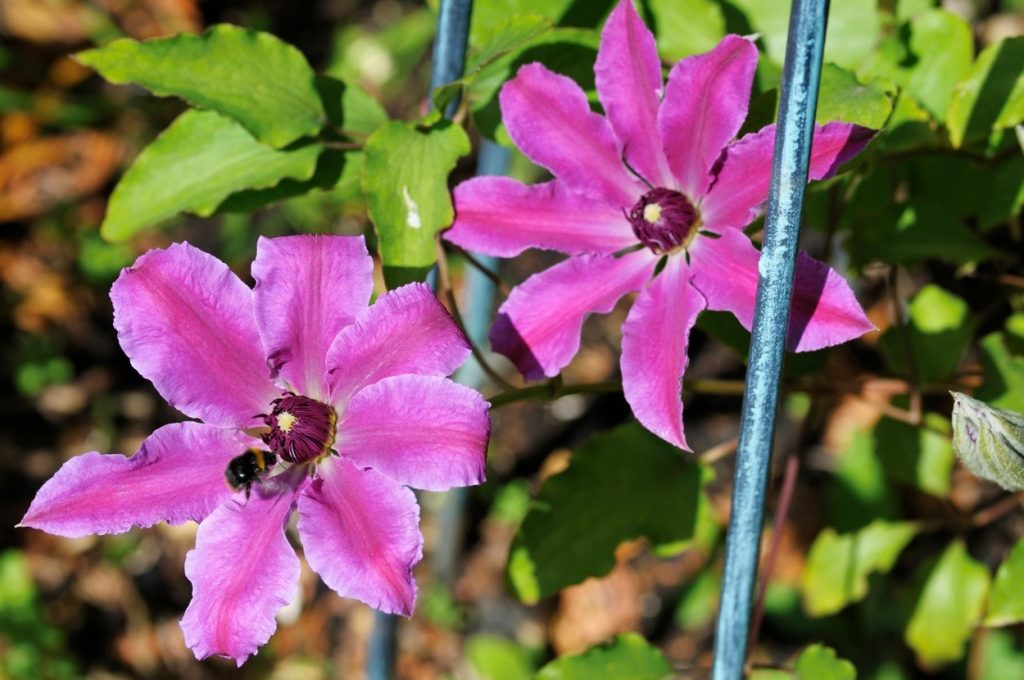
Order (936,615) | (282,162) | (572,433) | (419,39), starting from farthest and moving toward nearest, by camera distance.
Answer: (419,39) < (572,433) < (936,615) < (282,162)

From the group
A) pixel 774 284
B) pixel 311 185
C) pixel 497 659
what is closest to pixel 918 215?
pixel 774 284

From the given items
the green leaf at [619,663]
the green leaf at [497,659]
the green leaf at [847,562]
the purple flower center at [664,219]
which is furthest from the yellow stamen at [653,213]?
the green leaf at [497,659]

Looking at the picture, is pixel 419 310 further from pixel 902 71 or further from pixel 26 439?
pixel 26 439

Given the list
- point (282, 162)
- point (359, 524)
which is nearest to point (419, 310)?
point (359, 524)

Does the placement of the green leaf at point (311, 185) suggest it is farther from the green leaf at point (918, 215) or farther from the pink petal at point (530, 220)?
the green leaf at point (918, 215)

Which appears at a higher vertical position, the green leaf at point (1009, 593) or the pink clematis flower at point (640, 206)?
the pink clematis flower at point (640, 206)

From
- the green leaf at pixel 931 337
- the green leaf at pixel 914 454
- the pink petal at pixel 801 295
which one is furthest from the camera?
the green leaf at pixel 914 454

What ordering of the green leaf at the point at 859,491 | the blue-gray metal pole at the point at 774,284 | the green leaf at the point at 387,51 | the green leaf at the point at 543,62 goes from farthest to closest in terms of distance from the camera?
the green leaf at the point at 387,51, the green leaf at the point at 859,491, the green leaf at the point at 543,62, the blue-gray metal pole at the point at 774,284
